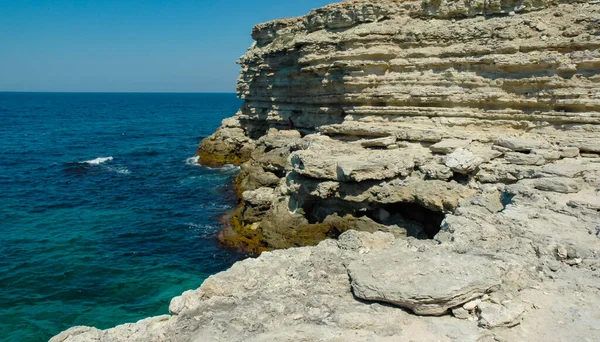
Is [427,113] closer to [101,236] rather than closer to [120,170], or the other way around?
[101,236]

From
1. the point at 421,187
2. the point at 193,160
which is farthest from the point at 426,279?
the point at 193,160

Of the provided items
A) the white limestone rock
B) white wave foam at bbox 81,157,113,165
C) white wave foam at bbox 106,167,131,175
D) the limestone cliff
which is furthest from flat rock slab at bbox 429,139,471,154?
white wave foam at bbox 81,157,113,165

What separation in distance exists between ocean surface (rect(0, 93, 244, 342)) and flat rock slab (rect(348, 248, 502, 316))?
32.2 ft

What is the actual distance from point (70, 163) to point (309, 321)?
40.0 m

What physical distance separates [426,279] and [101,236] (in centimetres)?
1938

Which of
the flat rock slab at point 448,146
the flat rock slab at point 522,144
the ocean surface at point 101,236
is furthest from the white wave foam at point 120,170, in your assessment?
the flat rock slab at point 522,144

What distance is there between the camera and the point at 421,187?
657 inches

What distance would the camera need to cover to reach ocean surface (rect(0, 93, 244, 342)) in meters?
16.0

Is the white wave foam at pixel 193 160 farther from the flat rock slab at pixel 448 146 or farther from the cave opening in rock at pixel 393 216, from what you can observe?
the flat rock slab at pixel 448 146

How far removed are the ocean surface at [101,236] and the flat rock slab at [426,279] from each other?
983 cm

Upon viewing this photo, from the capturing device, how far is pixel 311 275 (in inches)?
379

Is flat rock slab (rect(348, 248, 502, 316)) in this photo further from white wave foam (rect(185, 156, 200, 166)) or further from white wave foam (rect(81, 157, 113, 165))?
white wave foam (rect(81, 157, 113, 165))

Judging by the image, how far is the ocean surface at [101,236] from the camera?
16.0 metres

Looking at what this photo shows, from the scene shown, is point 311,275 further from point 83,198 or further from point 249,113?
point 249,113
